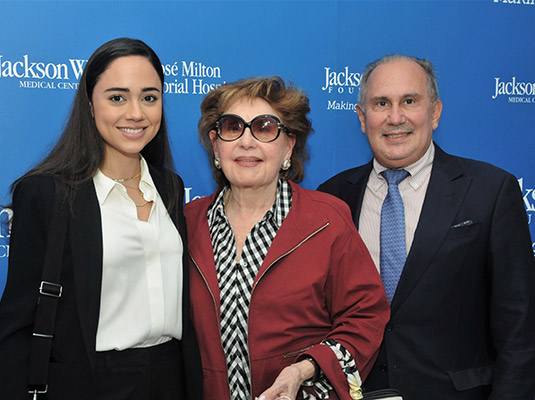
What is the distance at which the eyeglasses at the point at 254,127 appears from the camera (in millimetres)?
2059

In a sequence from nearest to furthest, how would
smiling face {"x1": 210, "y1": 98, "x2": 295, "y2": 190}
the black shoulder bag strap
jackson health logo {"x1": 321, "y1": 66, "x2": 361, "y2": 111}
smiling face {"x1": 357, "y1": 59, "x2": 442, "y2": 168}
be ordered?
the black shoulder bag strap, smiling face {"x1": 210, "y1": 98, "x2": 295, "y2": 190}, smiling face {"x1": 357, "y1": 59, "x2": 442, "y2": 168}, jackson health logo {"x1": 321, "y1": 66, "x2": 361, "y2": 111}

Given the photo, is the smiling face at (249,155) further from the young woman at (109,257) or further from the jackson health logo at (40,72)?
the jackson health logo at (40,72)

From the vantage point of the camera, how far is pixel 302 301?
6.43 feet

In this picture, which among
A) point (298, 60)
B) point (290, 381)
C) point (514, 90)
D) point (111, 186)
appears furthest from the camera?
point (514, 90)

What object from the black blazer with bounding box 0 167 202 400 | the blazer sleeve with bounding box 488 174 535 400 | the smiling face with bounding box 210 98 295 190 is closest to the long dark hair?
the black blazer with bounding box 0 167 202 400

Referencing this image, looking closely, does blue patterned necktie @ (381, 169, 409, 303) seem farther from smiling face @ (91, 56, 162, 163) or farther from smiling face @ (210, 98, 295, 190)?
smiling face @ (91, 56, 162, 163)

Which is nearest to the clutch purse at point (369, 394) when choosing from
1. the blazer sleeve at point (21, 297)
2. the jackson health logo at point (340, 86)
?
the blazer sleeve at point (21, 297)

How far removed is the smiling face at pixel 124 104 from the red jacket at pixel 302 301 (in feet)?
1.59

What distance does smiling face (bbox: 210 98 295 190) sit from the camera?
205cm

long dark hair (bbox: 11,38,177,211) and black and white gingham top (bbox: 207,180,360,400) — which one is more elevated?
long dark hair (bbox: 11,38,177,211)

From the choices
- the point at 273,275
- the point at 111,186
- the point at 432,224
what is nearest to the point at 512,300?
the point at 432,224

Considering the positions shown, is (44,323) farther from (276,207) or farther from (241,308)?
(276,207)

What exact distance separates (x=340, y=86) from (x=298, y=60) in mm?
293

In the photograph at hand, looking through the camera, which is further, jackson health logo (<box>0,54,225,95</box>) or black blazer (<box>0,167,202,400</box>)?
jackson health logo (<box>0,54,225,95</box>)
